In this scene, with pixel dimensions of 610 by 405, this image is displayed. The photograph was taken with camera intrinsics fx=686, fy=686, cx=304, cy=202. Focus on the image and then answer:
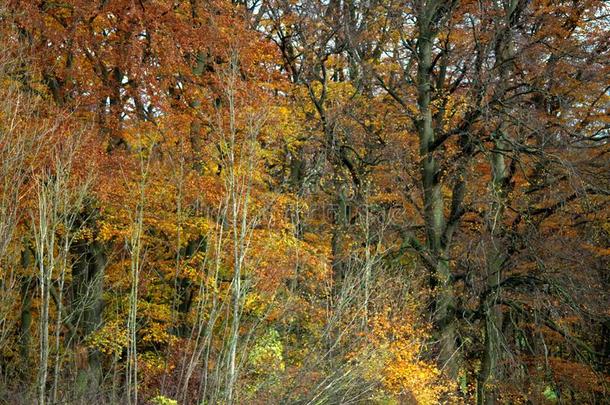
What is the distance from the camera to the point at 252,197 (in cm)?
1344

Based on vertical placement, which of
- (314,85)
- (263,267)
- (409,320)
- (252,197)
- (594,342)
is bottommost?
A: (594,342)

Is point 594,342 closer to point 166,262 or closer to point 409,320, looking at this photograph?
point 409,320

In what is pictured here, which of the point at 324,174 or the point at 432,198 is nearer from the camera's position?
the point at 432,198

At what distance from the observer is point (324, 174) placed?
51.9 ft

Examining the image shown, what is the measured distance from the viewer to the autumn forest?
11836 millimetres

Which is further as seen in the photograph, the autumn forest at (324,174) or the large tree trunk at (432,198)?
the large tree trunk at (432,198)

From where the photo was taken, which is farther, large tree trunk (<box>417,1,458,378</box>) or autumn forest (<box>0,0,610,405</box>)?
large tree trunk (<box>417,1,458,378</box>)

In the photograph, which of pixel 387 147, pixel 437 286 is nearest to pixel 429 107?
pixel 387 147

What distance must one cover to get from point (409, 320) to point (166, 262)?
5501 millimetres

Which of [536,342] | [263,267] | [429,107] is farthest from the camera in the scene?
[536,342]

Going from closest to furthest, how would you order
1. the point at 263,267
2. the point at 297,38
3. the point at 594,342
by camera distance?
the point at 263,267, the point at 297,38, the point at 594,342

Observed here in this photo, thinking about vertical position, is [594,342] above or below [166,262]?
below

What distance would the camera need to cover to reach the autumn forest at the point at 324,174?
38.8 ft

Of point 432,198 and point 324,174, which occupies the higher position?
point 324,174
